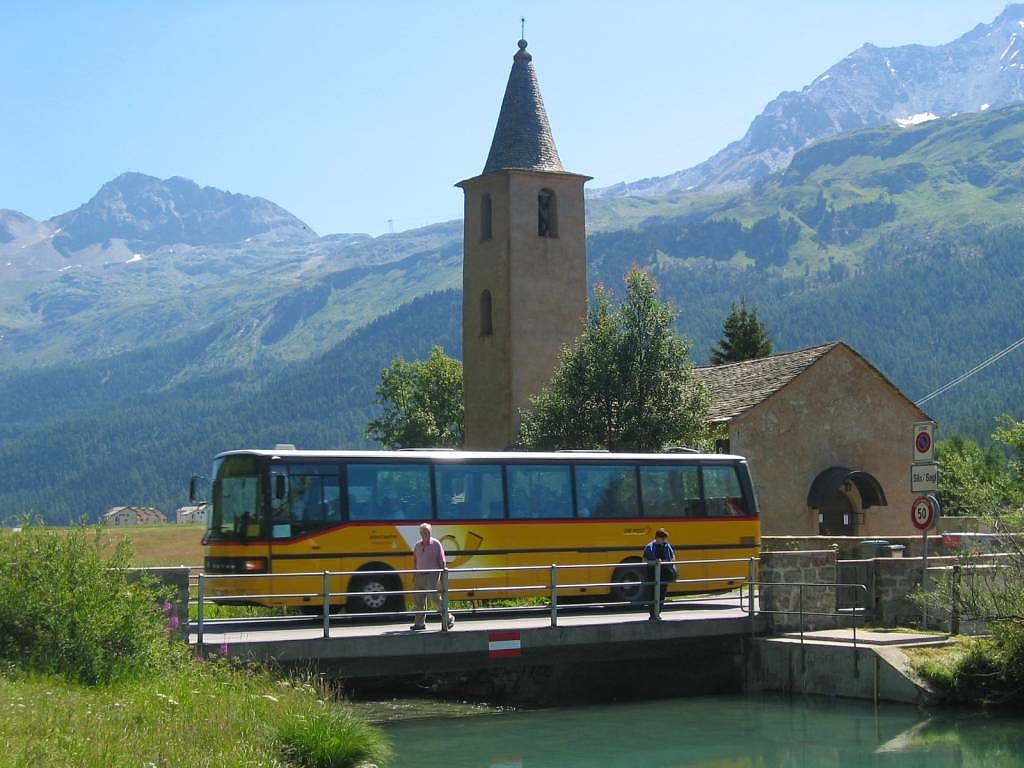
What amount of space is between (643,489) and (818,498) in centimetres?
1479

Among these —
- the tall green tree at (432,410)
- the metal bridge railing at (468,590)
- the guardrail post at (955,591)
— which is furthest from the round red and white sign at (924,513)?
the tall green tree at (432,410)

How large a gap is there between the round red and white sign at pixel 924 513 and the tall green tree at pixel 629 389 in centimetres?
1386

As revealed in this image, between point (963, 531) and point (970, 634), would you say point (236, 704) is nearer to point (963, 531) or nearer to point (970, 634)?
point (970, 634)

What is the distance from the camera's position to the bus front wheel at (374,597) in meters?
23.9

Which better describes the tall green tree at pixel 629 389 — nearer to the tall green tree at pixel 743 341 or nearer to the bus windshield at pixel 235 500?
the bus windshield at pixel 235 500

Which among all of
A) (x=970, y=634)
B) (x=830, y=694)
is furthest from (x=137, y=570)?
(x=970, y=634)

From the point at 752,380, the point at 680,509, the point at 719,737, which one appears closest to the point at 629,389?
the point at 752,380

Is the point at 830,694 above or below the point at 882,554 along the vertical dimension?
below

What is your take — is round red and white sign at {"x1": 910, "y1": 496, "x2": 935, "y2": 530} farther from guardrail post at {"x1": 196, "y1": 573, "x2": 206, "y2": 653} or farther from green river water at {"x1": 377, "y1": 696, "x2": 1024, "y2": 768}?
guardrail post at {"x1": 196, "y1": 573, "x2": 206, "y2": 653}

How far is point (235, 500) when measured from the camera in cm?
2392

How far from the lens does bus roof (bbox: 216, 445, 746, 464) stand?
78.8 ft

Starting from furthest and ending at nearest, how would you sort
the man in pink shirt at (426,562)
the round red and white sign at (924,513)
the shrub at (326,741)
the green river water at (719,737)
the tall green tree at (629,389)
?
the tall green tree at (629,389), the round red and white sign at (924,513), the man in pink shirt at (426,562), the green river water at (719,737), the shrub at (326,741)

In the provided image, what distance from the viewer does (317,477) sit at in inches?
Result: 947

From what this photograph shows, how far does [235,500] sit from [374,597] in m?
2.80
